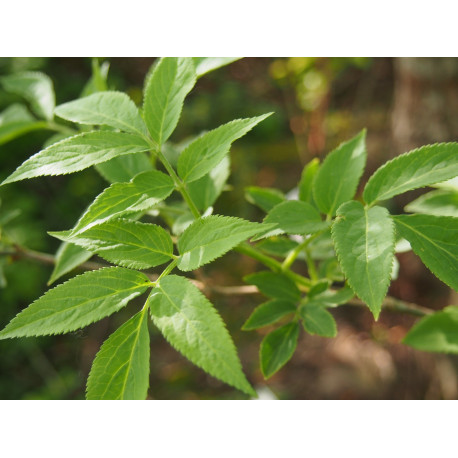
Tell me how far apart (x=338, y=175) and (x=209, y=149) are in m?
0.27

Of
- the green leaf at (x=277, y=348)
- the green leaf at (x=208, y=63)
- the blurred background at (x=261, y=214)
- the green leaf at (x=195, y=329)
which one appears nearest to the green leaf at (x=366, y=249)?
the green leaf at (x=195, y=329)

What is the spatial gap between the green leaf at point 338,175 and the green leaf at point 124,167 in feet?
1.19

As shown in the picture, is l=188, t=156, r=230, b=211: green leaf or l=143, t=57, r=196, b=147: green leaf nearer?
l=143, t=57, r=196, b=147: green leaf

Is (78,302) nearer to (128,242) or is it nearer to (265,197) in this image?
(128,242)

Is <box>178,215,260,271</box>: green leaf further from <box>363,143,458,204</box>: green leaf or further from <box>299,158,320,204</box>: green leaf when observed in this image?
<box>299,158,320,204</box>: green leaf

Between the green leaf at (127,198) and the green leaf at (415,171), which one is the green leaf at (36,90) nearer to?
the green leaf at (127,198)

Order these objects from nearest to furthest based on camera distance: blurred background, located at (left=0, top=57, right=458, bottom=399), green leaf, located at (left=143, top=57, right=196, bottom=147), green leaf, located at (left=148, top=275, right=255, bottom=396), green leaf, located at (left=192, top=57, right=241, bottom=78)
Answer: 1. green leaf, located at (left=148, top=275, right=255, bottom=396)
2. green leaf, located at (left=143, top=57, right=196, bottom=147)
3. green leaf, located at (left=192, top=57, right=241, bottom=78)
4. blurred background, located at (left=0, top=57, right=458, bottom=399)

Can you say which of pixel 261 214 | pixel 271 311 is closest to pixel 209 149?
pixel 271 311

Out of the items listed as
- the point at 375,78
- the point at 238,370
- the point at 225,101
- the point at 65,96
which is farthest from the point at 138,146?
the point at 375,78

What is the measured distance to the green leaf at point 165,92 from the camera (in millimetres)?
747

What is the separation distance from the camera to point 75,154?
2.22 feet

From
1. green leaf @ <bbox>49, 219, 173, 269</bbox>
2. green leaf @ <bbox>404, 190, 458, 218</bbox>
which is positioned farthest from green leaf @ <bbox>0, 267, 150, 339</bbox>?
green leaf @ <bbox>404, 190, 458, 218</bbox>

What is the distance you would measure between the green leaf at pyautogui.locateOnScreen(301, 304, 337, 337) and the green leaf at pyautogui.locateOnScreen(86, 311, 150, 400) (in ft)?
1.11

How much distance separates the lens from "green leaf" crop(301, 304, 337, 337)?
816mm
